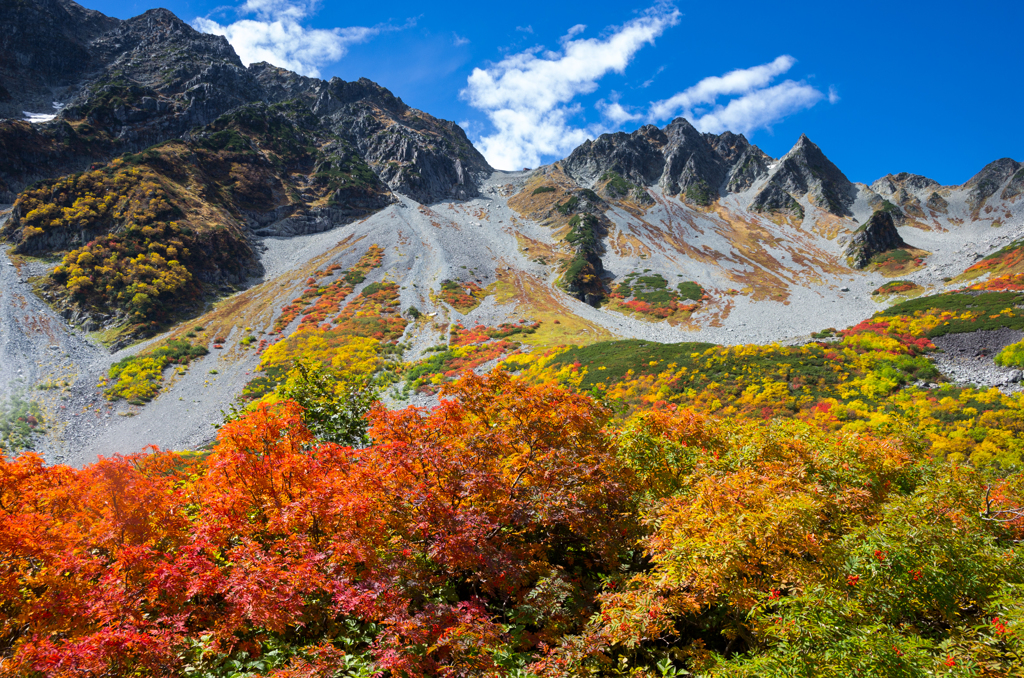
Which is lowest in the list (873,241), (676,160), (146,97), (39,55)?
(873,241)

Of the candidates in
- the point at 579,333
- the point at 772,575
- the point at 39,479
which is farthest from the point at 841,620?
the point at 579,333

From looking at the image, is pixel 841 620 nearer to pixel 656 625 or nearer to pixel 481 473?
pixel 656 625

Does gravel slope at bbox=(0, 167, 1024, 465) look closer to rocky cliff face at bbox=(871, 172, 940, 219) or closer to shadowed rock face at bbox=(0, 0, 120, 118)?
rocky cliff face at bbox=(871, 172, 940, 219)

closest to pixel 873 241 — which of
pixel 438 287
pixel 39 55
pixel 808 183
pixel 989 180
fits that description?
pixel 808 183

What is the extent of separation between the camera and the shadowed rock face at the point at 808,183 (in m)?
140

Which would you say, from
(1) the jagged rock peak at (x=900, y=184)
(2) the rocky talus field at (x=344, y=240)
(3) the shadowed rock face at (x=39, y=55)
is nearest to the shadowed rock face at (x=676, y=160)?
(2) the rocky talus field at (x=344, y=240)

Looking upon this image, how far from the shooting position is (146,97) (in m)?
111

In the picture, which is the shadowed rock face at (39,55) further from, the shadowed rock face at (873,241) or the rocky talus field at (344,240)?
the shadowed rock face at (873,241)

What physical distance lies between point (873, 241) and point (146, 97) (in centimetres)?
19140

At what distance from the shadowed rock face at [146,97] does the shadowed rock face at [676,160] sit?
4822 centimetres

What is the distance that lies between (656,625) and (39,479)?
12.4 m

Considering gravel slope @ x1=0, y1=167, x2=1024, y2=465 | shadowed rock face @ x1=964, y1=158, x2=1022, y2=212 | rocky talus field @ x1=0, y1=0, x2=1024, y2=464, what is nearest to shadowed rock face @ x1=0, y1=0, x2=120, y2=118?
rocky talus field @ x1=0, y1=0, x2=1024, y2=464

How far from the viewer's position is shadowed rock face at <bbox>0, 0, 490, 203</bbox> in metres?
95.9

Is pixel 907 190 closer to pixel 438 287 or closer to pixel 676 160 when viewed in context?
pixel 676 160
